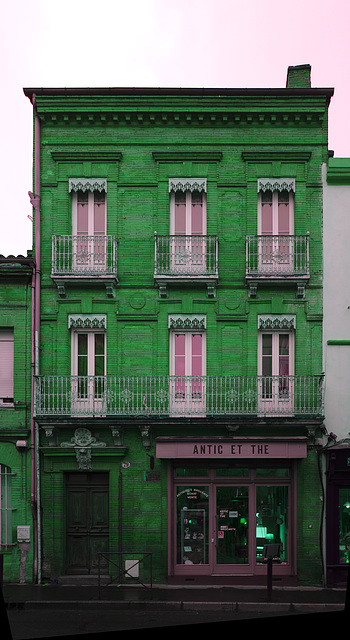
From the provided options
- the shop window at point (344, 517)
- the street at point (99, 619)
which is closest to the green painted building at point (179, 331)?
the shop window at point (344, 517)

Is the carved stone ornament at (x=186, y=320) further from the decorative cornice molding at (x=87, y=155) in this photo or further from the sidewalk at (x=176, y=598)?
the sidewalk at (x=176, y=598)

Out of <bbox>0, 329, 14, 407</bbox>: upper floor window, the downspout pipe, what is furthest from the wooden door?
<bbox>0, 329, 14, 407</bbox>: upper floor window

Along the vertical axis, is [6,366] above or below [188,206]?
below

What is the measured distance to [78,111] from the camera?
15.8 meters

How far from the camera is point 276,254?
609 inches

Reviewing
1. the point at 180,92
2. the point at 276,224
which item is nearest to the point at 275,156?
the point at 276,224

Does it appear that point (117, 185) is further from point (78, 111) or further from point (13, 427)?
point (13, 427)

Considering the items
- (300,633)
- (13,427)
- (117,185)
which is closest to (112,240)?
(117,185)

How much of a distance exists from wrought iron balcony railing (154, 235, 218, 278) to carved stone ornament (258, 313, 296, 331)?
5.90 feet

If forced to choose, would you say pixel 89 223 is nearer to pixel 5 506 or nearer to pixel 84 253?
pixel 84 253

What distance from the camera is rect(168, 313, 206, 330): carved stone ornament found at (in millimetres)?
15664

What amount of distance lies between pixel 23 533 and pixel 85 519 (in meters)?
1.51

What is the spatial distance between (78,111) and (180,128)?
103 inches

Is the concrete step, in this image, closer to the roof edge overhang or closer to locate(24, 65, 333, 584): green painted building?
locate(24, 65, 333, 584): green painted building
